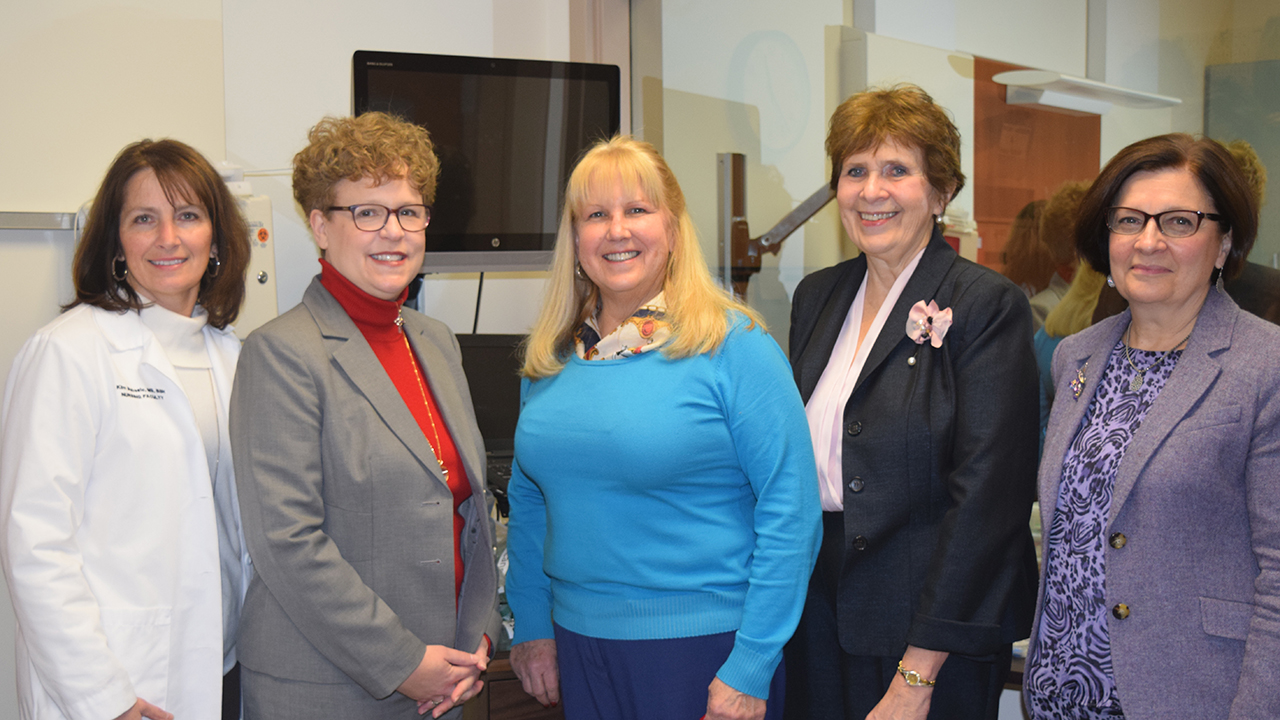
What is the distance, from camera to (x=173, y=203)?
5.02 ft

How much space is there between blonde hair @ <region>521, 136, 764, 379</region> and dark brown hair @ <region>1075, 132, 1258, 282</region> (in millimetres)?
573

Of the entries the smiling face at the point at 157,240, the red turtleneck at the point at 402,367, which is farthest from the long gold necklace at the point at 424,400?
the smiling face at the point at 157,240

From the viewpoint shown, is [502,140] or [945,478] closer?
[945,478]

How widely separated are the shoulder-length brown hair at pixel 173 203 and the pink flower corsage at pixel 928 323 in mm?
1174

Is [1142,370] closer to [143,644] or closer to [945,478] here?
[945,478]

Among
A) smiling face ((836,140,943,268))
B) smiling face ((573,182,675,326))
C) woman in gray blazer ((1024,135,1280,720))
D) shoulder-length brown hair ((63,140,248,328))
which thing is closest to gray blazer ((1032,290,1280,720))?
woman in gray blazer ((1024,135,1280,720))

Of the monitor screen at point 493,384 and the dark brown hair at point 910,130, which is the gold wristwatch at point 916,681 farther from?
the monitor screen at point 493,384

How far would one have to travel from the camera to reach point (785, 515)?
1424 millimetres

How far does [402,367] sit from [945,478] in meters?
0.93

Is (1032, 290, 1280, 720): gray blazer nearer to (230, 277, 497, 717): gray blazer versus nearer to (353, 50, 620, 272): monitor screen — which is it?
(230, 277, 497, 717): gray blazer

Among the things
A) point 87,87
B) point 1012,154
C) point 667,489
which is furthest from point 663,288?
point 87,87

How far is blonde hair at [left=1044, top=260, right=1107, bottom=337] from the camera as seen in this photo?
7.10ft

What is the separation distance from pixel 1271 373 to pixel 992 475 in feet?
1.27

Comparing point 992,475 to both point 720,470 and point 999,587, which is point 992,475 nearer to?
point 999,587
